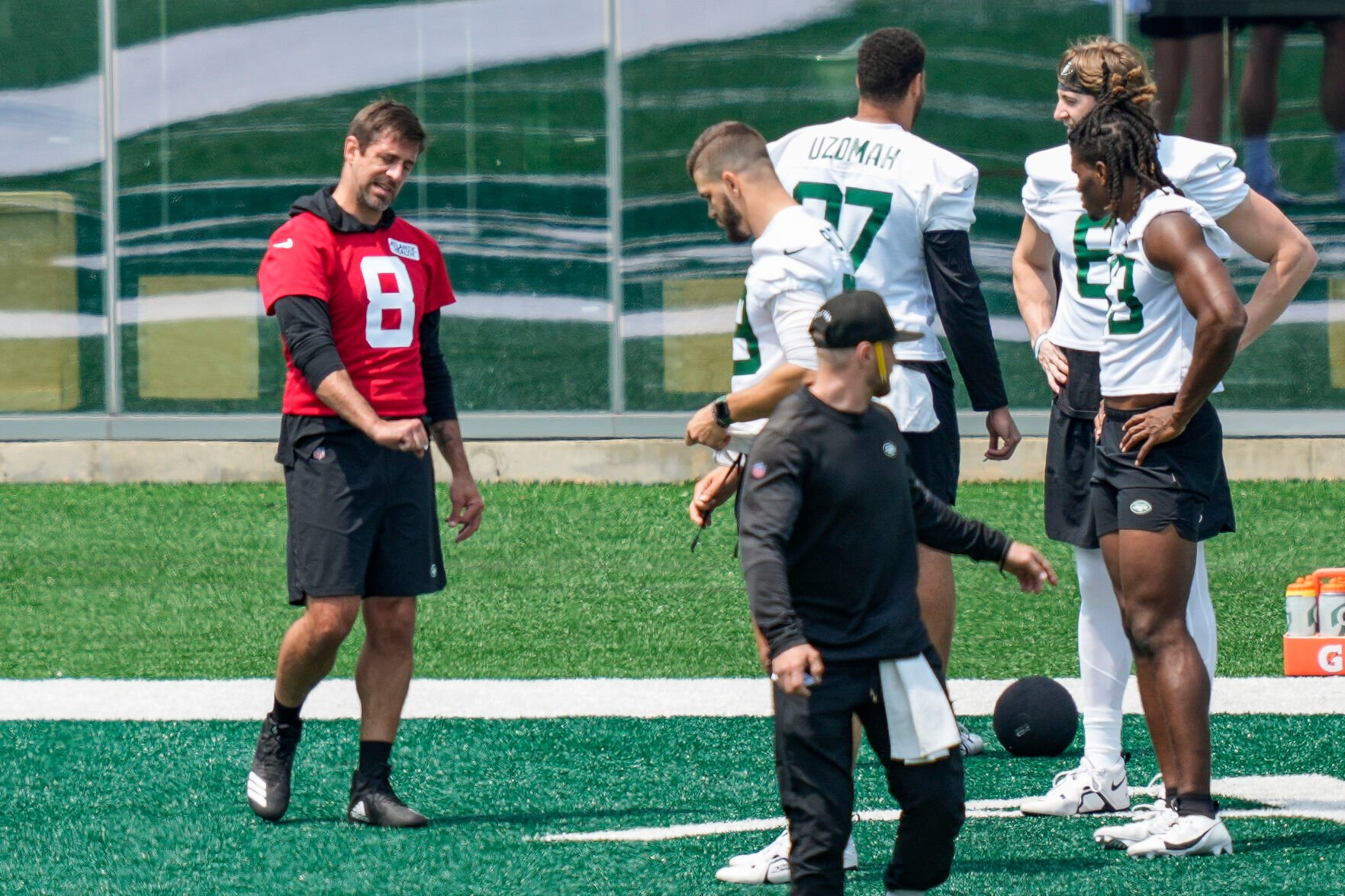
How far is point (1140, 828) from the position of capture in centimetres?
508

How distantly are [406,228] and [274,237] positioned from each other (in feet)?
1.34

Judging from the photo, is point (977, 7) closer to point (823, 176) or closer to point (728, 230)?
point (823, 176)

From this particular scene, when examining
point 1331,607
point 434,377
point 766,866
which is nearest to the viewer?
point 766,866

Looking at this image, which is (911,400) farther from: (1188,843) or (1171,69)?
(1171,69)

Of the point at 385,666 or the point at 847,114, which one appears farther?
the point at 847,114

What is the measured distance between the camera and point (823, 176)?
563 centimetres

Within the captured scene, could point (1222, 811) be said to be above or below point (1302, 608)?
below

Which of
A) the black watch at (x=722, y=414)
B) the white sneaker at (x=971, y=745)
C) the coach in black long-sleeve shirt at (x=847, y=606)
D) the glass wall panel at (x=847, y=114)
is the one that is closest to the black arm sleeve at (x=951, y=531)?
the coach in black long-sleeve shirt at (x=847, y=606)

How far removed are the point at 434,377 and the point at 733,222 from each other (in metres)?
1.45

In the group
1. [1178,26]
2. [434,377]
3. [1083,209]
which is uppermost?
[1178,26]

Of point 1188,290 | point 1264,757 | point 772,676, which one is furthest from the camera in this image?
point 1264,757

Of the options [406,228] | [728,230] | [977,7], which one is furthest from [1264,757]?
[977,7]

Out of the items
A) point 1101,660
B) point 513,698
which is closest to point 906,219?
point 1101,660

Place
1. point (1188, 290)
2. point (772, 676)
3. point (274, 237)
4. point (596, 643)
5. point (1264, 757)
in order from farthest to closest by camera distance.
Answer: point (596, 643)
point (1264, 757)
point (274, 237)
point (1188, 290)
point (772, 676)
